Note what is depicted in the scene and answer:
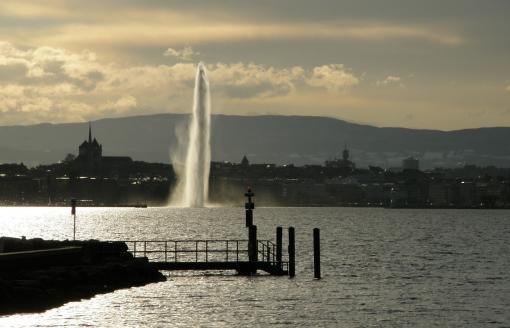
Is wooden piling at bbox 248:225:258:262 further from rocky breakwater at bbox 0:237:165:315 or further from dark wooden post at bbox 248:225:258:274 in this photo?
rocky breakwater at bbox 0:237:165:315

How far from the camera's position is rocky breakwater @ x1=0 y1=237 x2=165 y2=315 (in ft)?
181

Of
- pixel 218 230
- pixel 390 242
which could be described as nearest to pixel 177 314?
pixel 390 242

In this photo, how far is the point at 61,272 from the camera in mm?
61094

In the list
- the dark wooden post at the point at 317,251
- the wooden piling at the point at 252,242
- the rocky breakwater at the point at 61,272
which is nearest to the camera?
the rocky breakwater at the point at 61,272

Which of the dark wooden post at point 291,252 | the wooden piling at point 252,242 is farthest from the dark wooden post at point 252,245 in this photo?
the dark wooden post at point 291,252

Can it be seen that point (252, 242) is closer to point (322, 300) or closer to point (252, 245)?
point (252, 245)

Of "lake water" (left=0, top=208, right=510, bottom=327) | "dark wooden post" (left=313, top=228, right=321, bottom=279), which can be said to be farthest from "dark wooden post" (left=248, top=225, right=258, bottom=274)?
"dark wooden post" (left=313, top=228, right=321, bottom=279)

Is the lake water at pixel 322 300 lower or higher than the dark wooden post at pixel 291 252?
lower

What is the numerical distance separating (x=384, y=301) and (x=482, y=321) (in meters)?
8.73

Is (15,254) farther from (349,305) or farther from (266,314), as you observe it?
(349,305)

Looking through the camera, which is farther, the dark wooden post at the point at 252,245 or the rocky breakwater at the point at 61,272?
the dark wooden post at the point at 252,245

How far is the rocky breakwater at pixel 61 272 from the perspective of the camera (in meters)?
55.1

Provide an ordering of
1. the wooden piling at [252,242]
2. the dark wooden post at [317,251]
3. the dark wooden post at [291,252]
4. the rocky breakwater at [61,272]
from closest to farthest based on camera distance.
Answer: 1. the rocky breakwater at [61,272]
2. the dark wooden post at [317,251]
3. the dark wooden post at [291,252]
4. the wooden piling at [252,242]

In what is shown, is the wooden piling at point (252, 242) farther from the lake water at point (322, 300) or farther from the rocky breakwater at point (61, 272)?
the rocky breakwater at point (61, 272)
